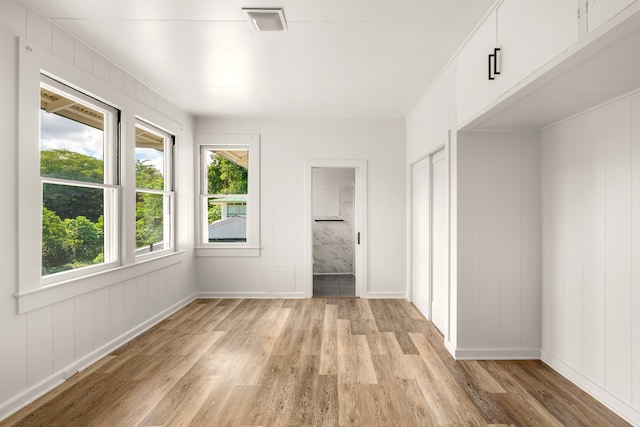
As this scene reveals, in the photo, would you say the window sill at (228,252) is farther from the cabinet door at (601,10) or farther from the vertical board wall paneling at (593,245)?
the cabinet door at (601,10)

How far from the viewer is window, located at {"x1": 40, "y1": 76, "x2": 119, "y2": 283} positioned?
104 inches

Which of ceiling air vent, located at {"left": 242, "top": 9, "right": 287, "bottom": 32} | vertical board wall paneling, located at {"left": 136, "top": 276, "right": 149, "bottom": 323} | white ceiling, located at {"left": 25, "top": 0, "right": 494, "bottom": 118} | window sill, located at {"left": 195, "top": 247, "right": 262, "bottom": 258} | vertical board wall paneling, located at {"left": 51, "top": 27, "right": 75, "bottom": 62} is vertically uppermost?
white ceiling, located at {"left": 25, "top": 0, "right": 494, "bottom": 118}

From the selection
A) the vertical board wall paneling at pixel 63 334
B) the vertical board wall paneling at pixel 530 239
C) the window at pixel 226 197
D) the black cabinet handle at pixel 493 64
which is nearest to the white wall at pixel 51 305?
the vertical board wall paneling at pixel 63 334

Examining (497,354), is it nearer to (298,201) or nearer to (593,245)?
(593,245)

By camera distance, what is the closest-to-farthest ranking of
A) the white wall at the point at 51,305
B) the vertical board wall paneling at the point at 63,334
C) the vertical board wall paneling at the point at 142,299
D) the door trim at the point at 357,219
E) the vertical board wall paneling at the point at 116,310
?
the white wall at the point at 51,305, the vertical board wall paneling at the point at 63,334, the vertical board wall paneling at the point at 116,310, the vertical board wall paneling at the point at 142,299, the door trim at the point at 357,219

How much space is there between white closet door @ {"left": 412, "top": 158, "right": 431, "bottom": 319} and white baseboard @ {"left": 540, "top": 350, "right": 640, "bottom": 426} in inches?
56.7

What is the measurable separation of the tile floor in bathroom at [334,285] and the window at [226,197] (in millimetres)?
1430

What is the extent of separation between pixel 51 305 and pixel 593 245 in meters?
3.91

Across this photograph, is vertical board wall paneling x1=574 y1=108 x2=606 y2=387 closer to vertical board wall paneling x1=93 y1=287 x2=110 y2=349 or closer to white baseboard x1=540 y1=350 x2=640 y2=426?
white baseboard x1=540 y1=350 x2=640 y2=426

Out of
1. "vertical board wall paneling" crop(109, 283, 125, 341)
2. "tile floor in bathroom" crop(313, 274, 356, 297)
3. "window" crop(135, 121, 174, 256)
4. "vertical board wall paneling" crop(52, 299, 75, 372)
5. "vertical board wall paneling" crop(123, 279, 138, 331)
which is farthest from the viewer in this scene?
"tile floor in bathroom" crop(313, 274, 356, 297)

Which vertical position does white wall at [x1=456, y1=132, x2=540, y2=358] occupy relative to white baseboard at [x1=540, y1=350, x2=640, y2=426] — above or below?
above

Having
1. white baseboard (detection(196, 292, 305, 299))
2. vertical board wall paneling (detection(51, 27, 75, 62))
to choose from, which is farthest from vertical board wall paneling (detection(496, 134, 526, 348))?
vertical board wall paneling (detection(51, 27, 75, 62))

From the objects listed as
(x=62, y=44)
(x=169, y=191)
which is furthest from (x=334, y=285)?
(x=62, y=44)

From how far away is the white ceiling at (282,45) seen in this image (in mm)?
2437
